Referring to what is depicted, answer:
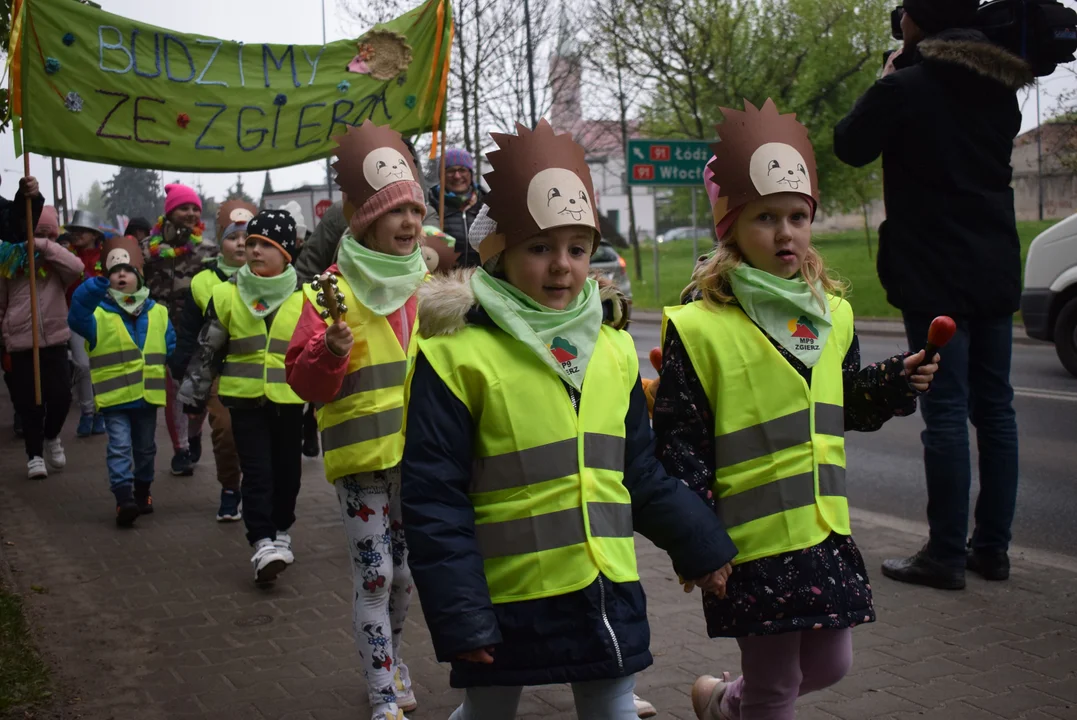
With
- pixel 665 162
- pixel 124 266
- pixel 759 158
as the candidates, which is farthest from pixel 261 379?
pixel 665 162

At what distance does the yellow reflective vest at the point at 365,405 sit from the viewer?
13.8ft

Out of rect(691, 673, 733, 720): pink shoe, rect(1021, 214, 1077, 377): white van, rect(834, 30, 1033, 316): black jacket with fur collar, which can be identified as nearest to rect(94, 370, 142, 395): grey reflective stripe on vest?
rect(834, 30, 1033, 316): black jacket with fur collar

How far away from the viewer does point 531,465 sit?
2.80 meters

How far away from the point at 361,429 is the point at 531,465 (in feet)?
5.04

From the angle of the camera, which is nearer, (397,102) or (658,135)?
(397,102)

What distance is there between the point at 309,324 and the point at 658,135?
29.8m

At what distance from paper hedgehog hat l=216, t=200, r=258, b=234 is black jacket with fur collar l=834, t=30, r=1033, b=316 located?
422cm

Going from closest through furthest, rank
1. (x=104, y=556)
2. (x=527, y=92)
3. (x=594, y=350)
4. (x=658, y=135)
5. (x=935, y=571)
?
1. (x=594, y=350)
2. (x=935, y=571)
3. (x=104, y=556)
4. (x=527, y=92)
5. (x=658, y=135)

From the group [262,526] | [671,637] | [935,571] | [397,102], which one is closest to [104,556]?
[262,526]

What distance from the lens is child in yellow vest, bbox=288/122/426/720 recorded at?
407cm

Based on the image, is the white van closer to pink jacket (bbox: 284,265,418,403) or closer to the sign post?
pink jacket (bbox: 284,265,418,403)

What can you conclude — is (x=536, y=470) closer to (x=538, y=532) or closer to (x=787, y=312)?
(x=538, y=532)

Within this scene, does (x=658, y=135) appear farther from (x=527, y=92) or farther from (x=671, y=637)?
(x=671, y=637)

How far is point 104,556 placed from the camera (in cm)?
678
